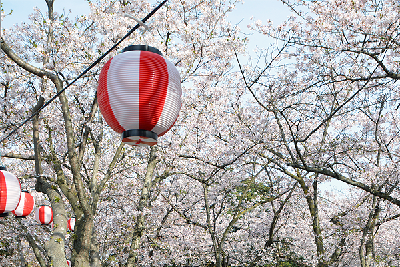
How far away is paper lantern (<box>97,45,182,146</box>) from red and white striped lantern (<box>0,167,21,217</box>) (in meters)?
2.82

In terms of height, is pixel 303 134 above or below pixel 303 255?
above

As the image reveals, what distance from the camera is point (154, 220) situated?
38.6 feet

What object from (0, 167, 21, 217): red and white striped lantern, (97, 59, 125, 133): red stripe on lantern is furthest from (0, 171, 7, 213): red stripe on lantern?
(97, 59, 125, 133): red stripe on lantern

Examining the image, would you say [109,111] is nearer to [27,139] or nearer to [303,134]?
[27,139]

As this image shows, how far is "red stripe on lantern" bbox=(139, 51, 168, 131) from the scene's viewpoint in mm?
2686

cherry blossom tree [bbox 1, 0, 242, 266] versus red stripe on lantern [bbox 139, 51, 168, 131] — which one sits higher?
cherry blossom tree [bbox 1, 0, 242, 266]

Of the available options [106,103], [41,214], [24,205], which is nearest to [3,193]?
[24,205]

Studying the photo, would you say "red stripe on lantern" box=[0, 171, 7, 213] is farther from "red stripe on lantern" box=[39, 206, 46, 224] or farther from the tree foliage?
"red stripe on lantern" box=[39, 206, 46, 224]

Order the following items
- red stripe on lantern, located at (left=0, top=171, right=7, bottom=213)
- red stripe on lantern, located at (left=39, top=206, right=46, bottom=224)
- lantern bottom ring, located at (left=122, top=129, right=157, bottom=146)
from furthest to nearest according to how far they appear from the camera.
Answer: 1. red stripe on lantern, located at (left=39, top=206, right=46, bottom=224)
2. red stripe on lantern, located at (left=0, top=171, right=7, bottom=213)
3. lantern bottom ring, located at (left=122, top=129, right=157, bottom=146)

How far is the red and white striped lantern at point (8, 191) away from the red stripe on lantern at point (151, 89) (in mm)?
3145

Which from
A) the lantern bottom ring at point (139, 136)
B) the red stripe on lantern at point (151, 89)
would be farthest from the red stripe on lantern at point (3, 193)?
the red stripe on lantern at point (151, 89)

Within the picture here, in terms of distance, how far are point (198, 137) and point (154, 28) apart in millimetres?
3528

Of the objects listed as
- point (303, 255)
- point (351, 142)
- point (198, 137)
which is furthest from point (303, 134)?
point (303, 255)

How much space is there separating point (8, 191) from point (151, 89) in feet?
10.9
